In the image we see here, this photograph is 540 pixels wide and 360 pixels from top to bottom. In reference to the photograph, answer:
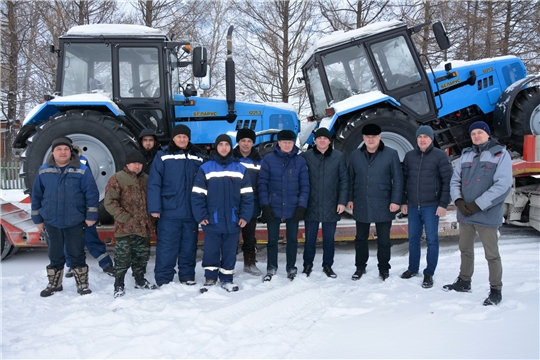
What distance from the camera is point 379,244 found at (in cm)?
435

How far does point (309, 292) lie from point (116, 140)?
3.09 meters

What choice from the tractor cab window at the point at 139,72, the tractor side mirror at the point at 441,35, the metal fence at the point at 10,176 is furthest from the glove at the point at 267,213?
the metal fence at the point at 10,176

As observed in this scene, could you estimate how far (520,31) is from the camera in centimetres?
1404

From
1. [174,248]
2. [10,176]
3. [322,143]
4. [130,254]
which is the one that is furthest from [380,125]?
[10,176]

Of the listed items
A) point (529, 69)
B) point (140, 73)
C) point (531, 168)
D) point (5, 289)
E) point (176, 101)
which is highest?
point (529, 69)

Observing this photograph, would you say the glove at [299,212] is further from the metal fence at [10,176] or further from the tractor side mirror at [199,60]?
the metal fence at [10,176]

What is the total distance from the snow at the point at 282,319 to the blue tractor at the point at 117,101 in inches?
65.2

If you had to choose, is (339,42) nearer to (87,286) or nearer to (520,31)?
(87,286)

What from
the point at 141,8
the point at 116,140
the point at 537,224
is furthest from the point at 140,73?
the point at 141,8

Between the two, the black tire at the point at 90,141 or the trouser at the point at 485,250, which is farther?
the black tire at the point at 90,141

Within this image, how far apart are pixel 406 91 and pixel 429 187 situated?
8.41ft

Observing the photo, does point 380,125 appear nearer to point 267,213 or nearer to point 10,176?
point 267,213

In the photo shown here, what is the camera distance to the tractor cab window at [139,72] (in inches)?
220

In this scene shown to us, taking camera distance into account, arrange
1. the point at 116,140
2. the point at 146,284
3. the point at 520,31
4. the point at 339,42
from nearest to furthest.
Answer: the point at 146,284, the point at 116,140, the point at 339,42, the point at 520,31
